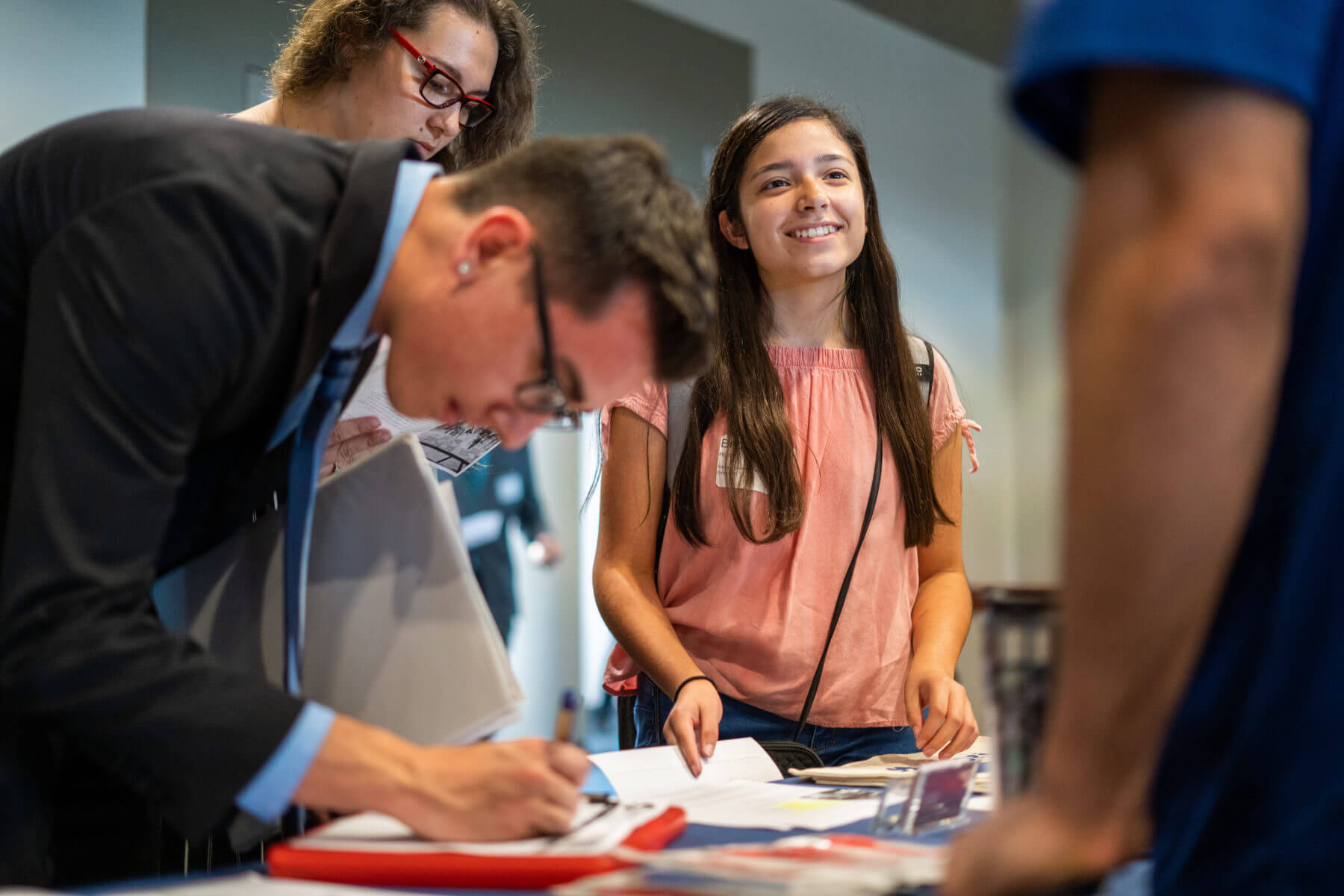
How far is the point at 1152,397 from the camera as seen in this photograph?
54 cm

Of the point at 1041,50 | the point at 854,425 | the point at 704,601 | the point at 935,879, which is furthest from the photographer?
the point at 854,425

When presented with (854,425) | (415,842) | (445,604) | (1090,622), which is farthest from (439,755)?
(854,425)

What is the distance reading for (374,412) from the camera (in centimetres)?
145

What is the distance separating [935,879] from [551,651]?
3.81 meters

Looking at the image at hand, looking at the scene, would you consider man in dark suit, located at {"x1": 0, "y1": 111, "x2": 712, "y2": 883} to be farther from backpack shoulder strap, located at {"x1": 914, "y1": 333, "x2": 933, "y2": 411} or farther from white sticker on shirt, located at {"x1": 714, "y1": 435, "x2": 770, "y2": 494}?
backpack shoulder strap, located at {"x1": 914, "y1": 333, "x2": 933, "y2": 411}

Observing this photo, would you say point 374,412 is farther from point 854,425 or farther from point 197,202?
point 854,425

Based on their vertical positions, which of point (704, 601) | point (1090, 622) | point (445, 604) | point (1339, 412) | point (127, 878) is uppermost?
point (1339, 412)

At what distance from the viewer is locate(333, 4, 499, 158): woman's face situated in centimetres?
217

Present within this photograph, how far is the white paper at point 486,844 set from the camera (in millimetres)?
962

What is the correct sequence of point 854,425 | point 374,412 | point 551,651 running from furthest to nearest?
point 551,651 < point 854,425 < point 374,412

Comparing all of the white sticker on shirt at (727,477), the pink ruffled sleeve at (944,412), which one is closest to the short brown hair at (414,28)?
the white sticker on shirt at (727,477)

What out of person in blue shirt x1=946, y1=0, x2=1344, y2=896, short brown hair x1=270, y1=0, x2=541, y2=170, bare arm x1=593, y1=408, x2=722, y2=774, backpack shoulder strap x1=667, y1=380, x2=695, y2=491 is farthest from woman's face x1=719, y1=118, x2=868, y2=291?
person in blue shirt x1=946, y1=0, x2=1344, y2=896

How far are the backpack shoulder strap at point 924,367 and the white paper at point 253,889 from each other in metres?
1.43

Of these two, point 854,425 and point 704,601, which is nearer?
point 704,601
